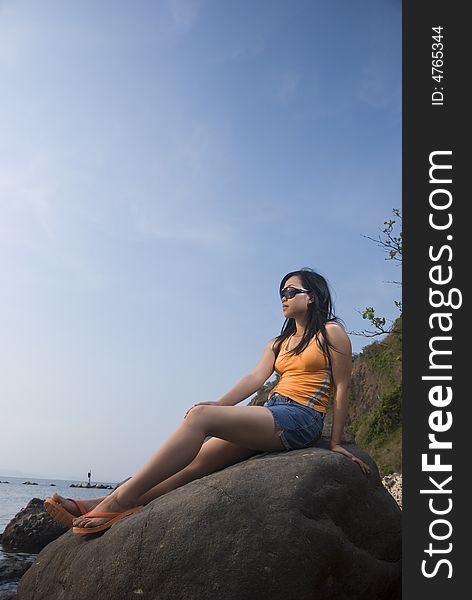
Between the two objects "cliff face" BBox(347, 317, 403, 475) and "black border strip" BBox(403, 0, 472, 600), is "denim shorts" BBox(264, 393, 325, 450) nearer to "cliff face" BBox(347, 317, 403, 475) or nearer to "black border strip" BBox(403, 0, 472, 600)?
"black border strip" BBox(403, 0, 472, 600)

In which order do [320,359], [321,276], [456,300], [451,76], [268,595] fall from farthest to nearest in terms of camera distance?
[321,276] → [320,359] → [451,76] → [456,300] → [268,595]

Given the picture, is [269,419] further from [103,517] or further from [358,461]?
[103,517]

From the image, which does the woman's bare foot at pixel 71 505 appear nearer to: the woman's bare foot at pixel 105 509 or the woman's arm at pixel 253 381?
the woman's bare foot at pixel 105 509

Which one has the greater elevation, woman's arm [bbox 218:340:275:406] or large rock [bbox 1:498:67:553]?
woman's arm [bbox 218:340:275:406]

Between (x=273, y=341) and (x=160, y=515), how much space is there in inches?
90.3

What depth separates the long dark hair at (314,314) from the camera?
5.94 m

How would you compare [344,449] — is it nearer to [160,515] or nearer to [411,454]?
[411,454]

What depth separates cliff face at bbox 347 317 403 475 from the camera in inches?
675

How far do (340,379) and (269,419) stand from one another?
2.58ft

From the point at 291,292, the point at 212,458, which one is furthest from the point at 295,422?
the point at 291,292

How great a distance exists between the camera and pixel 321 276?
634 cm

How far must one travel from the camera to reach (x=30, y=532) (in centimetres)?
1113

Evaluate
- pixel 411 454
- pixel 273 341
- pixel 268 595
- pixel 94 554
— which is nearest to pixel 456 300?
pixel 411 454

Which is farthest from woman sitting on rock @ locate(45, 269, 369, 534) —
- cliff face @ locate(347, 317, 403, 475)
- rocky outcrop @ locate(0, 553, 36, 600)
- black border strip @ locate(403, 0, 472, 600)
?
cliff face @ locate(347, 317, 403, 475)
